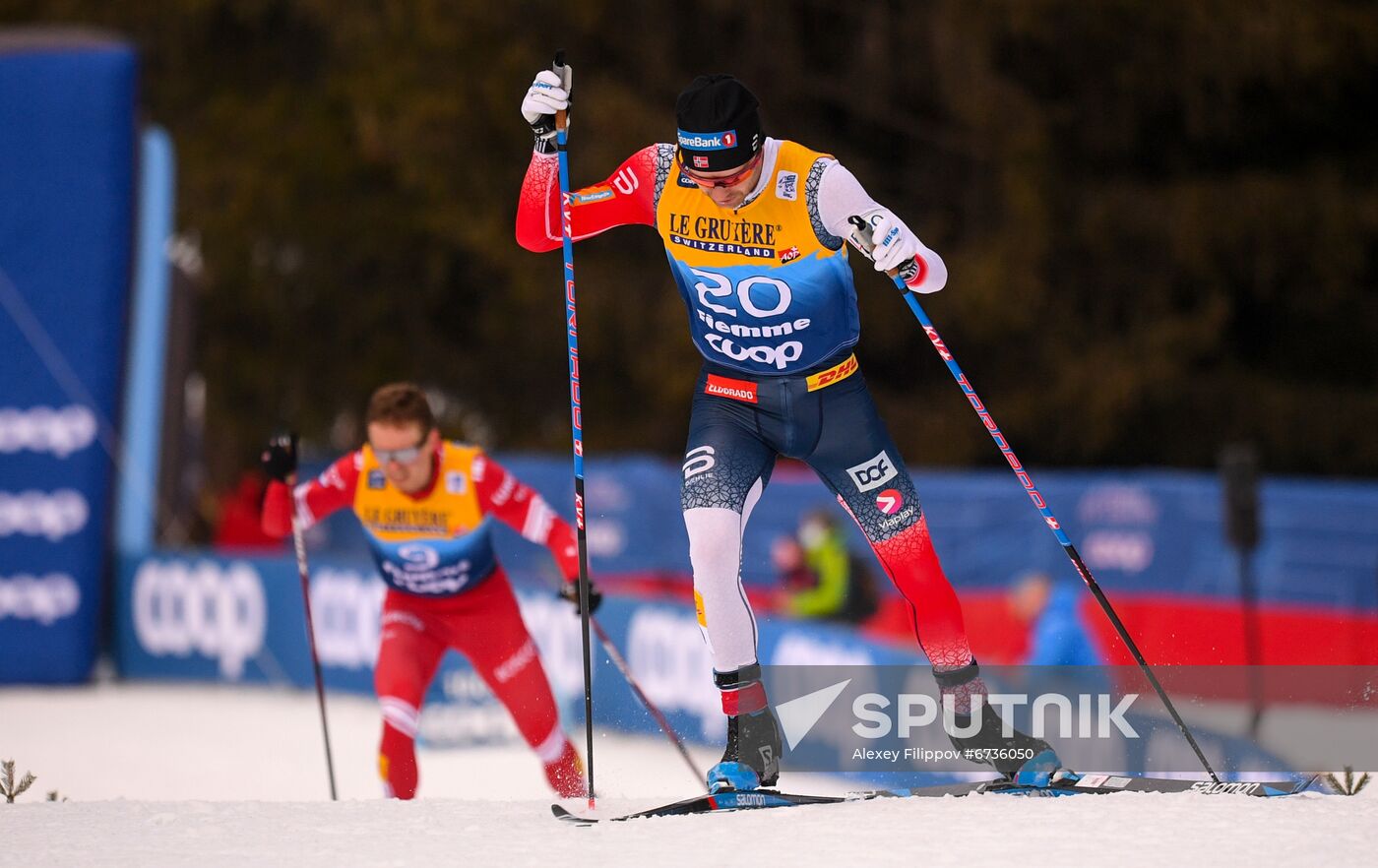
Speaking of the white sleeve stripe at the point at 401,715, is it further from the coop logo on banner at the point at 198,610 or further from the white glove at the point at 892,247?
the coop logo on banner at the point at 198,610

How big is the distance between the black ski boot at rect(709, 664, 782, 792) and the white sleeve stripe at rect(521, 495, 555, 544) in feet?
6.58

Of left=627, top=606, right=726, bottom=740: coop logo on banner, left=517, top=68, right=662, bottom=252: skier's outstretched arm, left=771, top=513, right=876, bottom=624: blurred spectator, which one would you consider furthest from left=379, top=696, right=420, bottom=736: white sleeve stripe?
left=771, top=513, right=876, bottom=624: blurred spectator

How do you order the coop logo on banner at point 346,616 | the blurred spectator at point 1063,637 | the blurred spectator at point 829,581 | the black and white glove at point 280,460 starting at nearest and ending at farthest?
the black and white glove at point 280,460
the blurred spectator at point 1063,637
the blurred spectator at point 829,581
the coop logo on banner at point 346,616

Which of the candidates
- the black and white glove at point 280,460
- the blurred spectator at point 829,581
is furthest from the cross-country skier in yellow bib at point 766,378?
the blurred spectator at point 829,581

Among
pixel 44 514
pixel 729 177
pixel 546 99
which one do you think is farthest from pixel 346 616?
pixel 729 177

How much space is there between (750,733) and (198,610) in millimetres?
10954

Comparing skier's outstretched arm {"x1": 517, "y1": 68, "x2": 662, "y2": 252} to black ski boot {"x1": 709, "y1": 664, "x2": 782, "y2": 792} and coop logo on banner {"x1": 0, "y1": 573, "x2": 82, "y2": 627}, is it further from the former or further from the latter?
coop logo on banner {"x1": 0, "y1": 573, "x2": 82, "y2": 627}

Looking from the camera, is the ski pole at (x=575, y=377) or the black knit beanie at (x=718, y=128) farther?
the ski pole at (x=575, y=377)

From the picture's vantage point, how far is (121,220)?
15477 mm

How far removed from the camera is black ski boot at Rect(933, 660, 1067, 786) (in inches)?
235

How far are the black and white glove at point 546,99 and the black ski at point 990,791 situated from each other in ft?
7.65

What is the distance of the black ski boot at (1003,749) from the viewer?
19.6 ft

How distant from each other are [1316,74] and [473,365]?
12.7m

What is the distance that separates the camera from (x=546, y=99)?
6.00m
